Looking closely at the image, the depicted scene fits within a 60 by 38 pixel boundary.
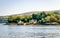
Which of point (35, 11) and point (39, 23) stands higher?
point (35, 11)

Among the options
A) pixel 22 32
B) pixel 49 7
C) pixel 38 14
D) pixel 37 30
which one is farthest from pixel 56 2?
pixel 22 32

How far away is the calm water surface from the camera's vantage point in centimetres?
326

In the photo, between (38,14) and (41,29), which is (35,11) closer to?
(38,14)

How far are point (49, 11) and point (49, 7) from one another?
9 centimetres

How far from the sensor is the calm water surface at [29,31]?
326 cm

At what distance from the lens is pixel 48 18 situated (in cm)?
335

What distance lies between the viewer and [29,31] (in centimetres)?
333

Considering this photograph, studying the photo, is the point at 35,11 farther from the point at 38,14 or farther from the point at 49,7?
the point at 49,7

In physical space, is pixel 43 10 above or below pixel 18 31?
above

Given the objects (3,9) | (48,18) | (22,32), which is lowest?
(22,32)

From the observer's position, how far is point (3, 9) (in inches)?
132

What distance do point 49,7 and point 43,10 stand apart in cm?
15

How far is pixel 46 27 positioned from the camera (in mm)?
3363

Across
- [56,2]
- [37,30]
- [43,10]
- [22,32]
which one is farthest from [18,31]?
[56,2]
